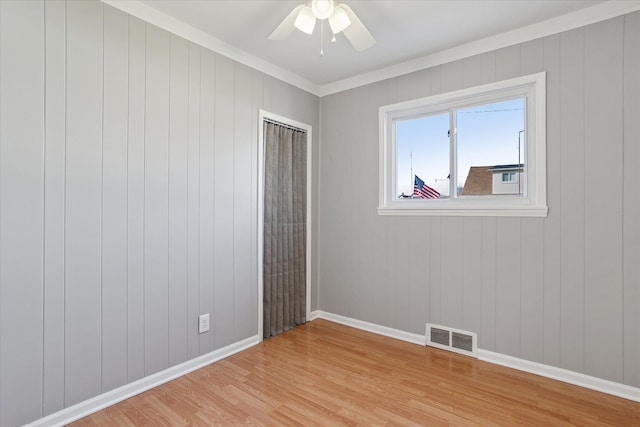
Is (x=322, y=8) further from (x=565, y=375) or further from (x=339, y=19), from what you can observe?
(x=565, y=375)

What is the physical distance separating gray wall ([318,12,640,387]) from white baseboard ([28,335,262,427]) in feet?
4.74

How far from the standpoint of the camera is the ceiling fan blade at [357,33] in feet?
6.38

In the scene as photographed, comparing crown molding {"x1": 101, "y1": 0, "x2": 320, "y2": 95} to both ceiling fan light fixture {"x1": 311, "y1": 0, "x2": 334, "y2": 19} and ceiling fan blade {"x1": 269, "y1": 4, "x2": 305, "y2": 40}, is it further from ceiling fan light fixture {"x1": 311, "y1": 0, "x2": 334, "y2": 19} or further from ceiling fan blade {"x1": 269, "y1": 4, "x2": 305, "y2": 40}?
ceiling fan light fixture {"x1": 311, "y1": 0, "x2": 334, "y2": 19}

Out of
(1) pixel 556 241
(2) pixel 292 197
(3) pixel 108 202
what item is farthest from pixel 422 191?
(3) pixel 108 202

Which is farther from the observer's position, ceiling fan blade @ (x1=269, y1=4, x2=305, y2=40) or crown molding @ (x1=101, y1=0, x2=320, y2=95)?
crown molding @ (x1=101, y1=0, x2=320, y2=95)

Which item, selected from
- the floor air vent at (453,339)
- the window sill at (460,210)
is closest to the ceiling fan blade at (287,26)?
the window sill at (460,210)

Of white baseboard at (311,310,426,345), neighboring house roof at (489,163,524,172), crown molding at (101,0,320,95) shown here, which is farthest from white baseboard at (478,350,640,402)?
crown molding at (101,0,320,95)

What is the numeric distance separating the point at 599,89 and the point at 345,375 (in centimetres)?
260

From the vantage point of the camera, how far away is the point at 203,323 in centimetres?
254

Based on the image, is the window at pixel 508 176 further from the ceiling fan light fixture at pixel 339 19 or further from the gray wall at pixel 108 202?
the gray wall at pixel 108 202

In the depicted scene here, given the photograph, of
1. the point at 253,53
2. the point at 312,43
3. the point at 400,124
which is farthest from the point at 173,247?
the point at 400,124

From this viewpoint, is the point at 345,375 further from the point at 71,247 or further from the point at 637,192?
the point at 637,192

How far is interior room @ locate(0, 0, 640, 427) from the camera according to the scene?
1.80 metres

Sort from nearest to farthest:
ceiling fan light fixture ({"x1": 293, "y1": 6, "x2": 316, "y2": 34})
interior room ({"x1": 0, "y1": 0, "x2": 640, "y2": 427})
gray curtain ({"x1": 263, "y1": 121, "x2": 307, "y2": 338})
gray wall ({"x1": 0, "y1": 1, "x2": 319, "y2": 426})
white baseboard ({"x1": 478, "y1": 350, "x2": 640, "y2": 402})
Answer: gray wall ({"x1": 0, "y1": 1, "x2": 319, "y2": 426})
interior room ({"x1": 0, "y1": 0, "x2": 640, "y2": 427})
ceiling fan light fixture ({"x1": 293, "y1": 6, "x2": 316, "y2": 34})
white baseboard ({"x1": 478, "y1": 350, "x2": 640, "y2": 402})
gray curtain ({"x1": 263, "y1": 121, "x2": 307, "y2": 338})
